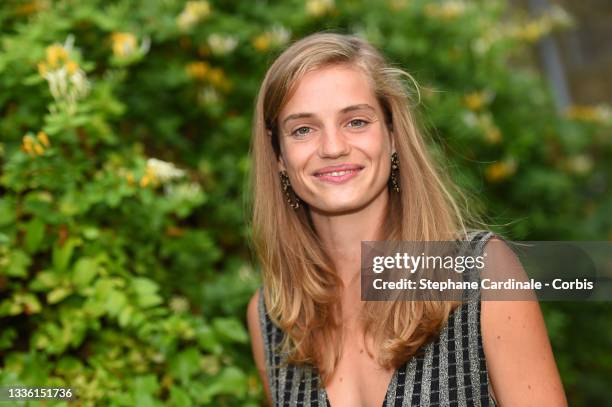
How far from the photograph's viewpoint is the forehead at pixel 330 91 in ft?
7.27

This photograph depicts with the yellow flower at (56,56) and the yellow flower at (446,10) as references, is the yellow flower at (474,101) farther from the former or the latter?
the yellow flower at (56,56)

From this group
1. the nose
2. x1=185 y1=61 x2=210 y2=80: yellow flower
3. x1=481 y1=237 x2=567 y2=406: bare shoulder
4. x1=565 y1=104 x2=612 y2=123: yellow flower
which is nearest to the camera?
x1=481 y1=237 x2=567 y2=406: bare shoulder

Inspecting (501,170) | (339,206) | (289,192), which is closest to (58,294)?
(289,192)

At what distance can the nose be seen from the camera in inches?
85.7

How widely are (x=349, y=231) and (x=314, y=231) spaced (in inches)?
7.0

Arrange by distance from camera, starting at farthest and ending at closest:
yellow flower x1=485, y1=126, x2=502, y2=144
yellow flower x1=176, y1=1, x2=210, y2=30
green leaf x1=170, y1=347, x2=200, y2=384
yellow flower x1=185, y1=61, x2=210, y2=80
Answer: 1. yellow flower x1=485, y1=126, x2=502, y2=144
2. yellow flower x1=185, y1=61, x2=210, y2=80
3. yellow flower x1=176, y1=1, x2=210, y2=30
4. green leaf x1=170, y1=347, x2=200, y2=384

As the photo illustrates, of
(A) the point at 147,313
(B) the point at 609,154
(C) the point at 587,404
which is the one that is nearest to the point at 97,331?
(A) the point at 147,313

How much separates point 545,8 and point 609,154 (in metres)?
1.44

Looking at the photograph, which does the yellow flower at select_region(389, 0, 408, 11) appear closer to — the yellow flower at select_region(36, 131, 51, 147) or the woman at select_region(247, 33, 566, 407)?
the woman at select_region(247, 33, 566, 407)

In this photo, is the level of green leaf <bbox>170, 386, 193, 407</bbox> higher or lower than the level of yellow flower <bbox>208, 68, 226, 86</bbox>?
lower

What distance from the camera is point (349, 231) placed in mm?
2408

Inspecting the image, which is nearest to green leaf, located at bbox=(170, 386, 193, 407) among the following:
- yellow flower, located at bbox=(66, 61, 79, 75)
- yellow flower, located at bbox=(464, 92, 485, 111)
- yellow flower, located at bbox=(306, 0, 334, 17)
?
yellow flower, located at bbox=(66, 61, 79, 75)

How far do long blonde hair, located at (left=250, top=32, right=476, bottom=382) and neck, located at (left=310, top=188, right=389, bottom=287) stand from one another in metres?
0.03

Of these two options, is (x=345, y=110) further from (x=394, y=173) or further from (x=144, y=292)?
(x=144, y=292)
